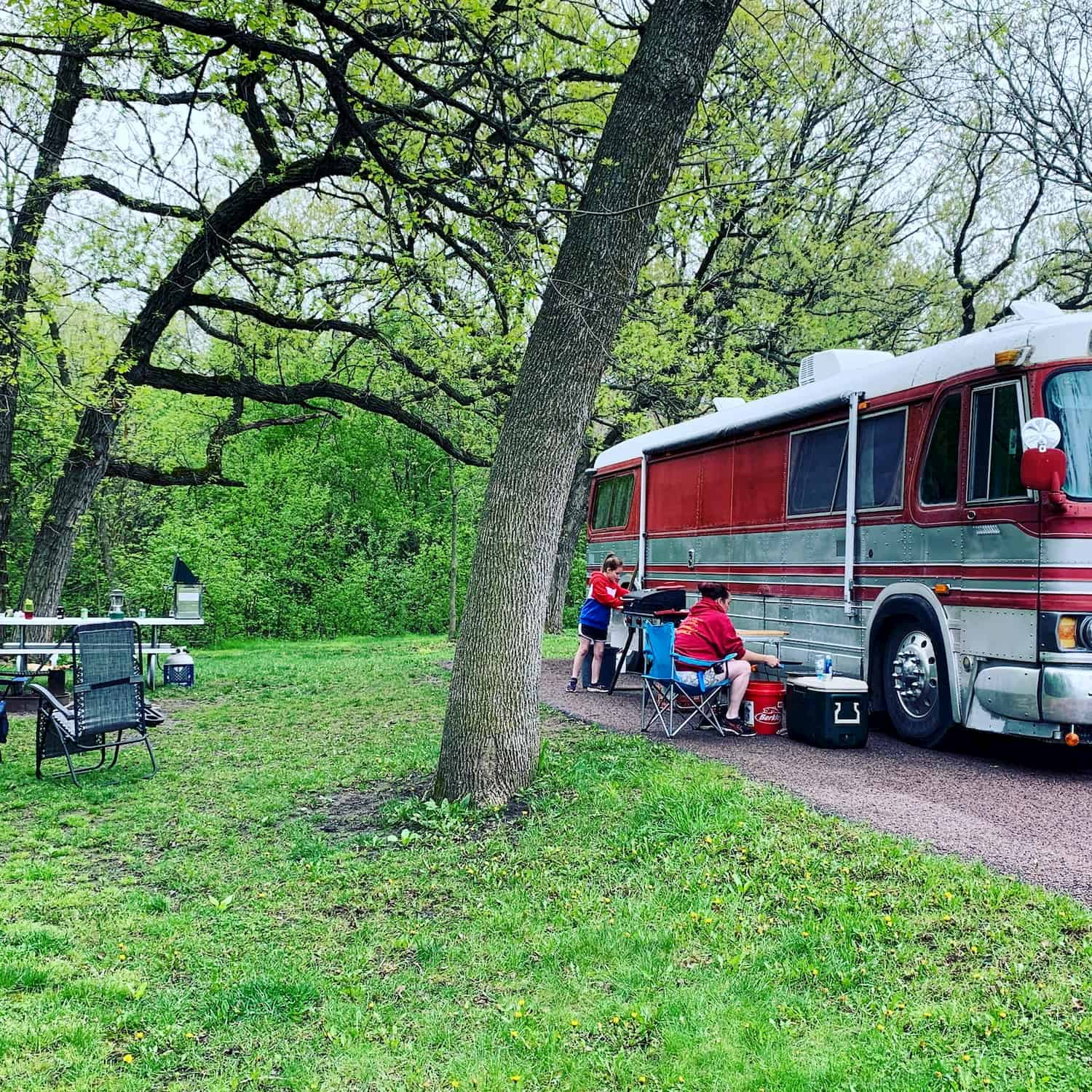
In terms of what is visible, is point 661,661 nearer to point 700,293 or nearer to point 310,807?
point 310,807

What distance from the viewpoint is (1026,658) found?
7176mm

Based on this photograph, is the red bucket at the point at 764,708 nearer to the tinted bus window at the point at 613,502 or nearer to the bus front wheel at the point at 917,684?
the bus front wheel at the point at 917,684

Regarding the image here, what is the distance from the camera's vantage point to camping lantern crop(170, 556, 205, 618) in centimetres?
1479

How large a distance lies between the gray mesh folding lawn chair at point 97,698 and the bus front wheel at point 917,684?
21.0 feet

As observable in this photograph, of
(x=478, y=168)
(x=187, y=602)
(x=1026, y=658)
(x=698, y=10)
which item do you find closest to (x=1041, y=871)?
(x=1026, y=658)

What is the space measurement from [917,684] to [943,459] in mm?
1932

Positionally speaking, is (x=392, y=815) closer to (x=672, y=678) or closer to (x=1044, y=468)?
(x=672, y=678)

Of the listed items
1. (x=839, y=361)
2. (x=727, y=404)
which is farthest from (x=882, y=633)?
(x=727, y=404)

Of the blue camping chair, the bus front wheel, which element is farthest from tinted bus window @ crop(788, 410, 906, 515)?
the blue camping chair

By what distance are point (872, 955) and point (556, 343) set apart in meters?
4.21

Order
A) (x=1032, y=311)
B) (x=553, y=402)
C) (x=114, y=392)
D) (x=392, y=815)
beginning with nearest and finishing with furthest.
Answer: (x=392, y=815), (x=553, y=402), (x=1032, y=311), (x=114, y=392)

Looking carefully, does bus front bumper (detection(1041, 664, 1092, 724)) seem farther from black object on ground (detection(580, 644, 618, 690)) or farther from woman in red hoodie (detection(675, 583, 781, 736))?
black object on ground (detection(580, 644, 618, 690))

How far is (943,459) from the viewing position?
→ 8.23 meters

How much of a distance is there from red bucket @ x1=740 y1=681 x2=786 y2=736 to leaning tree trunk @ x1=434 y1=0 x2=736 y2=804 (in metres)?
3.21
